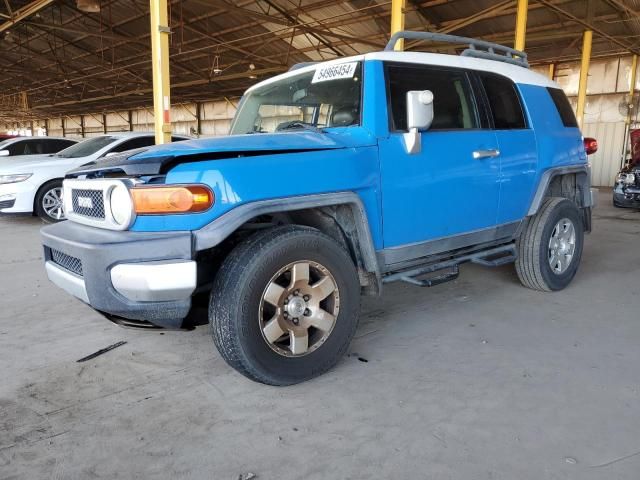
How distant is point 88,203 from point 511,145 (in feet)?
9.83

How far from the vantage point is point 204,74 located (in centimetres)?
2253

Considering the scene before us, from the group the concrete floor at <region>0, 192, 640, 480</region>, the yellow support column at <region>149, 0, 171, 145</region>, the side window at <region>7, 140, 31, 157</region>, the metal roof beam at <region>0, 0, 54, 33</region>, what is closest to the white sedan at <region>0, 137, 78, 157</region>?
the side window at <region>7, 140, 31, 157</region>

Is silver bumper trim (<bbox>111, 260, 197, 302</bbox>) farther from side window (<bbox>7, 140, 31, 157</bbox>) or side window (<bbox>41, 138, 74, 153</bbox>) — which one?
side window (<bbox>7, 140, 31, 157</bbox>)

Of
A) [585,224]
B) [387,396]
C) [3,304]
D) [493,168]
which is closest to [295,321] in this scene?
[387,396]

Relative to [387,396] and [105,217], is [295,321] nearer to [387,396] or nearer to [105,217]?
[387,396]

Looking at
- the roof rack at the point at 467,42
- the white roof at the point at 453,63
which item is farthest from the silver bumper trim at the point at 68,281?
the roof rack at the point at 467,42

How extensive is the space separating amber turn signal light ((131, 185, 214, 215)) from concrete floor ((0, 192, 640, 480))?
3.34 feet

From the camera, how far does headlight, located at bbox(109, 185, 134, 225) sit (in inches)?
90.3

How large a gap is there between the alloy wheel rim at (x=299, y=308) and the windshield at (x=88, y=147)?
690cm

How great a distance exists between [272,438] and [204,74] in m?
22.7

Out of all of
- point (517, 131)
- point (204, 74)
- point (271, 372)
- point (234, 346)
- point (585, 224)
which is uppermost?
point (204, 74)

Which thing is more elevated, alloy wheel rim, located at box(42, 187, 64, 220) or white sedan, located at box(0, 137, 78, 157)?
white sedan, located at box(0, 137, 78, 157)

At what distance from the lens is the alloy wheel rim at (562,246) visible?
4293mm

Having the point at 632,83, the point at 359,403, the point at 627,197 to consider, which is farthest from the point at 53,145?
the point at 632,83
